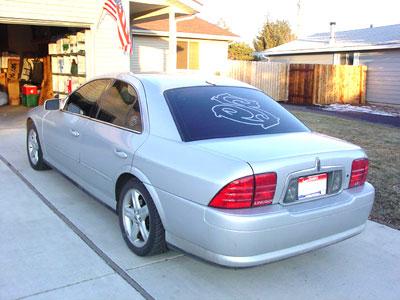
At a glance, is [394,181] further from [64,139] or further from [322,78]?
[322,78]

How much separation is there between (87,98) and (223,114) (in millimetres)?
1869

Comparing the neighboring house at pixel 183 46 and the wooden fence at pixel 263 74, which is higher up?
the neighboring house at pixel 183 46

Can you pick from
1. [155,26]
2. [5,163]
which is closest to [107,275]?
[5,163]

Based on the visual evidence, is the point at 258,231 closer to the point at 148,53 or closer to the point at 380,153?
the point at 380,153

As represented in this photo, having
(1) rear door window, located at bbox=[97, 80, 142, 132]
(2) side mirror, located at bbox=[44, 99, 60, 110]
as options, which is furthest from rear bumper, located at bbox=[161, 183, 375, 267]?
(2) side mirror, located at bbox=[44, 99, 60, 110]

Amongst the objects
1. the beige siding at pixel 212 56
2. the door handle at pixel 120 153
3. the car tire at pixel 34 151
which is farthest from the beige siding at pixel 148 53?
the door handle at pixel 120 153

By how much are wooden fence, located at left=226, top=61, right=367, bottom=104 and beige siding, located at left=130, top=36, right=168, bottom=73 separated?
3.12 meters

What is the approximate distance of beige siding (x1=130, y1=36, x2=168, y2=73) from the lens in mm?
19609

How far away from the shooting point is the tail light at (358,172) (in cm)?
365

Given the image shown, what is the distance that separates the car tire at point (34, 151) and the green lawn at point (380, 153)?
14.1 ft

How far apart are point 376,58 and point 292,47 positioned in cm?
561

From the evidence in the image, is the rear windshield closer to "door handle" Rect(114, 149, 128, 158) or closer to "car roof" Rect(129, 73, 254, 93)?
"car roof" Rect(129, 73, 254, 93)

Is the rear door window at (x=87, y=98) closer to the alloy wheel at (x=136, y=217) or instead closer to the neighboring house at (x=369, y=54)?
the alloy wheel at (x=136, y=217)

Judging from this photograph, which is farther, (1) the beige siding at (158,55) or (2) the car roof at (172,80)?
(1) the beige siding at (158,55)
